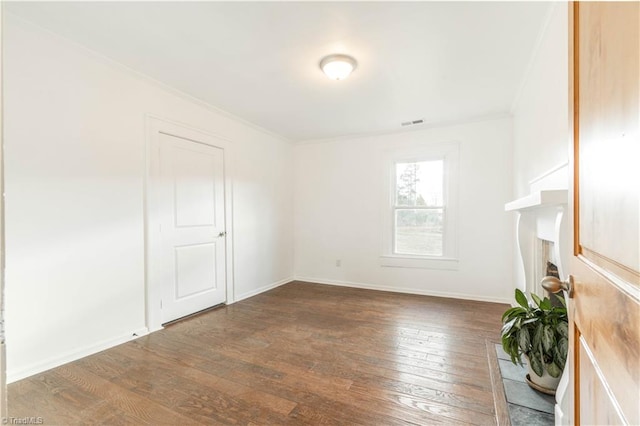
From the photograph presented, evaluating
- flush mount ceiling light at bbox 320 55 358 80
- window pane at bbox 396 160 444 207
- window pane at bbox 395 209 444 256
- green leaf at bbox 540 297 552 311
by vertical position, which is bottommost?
green leaf at bbox 540 297 552 311

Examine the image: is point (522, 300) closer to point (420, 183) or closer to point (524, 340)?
point (524, 340)

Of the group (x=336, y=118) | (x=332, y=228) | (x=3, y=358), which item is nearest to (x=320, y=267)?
(x=332, y=228)

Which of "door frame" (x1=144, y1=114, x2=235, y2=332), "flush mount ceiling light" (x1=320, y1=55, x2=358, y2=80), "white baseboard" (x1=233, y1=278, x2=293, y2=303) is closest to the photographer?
"flush mount ceiling light" (x1=320, y1=55, x2=358, y2=80)

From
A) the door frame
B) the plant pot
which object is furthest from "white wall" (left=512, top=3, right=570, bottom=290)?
the door frame

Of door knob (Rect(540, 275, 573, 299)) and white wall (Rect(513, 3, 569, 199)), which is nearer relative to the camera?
door knob (Rect(540, 275, 573, 299))

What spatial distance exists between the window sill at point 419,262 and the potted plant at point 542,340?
2.32 meters

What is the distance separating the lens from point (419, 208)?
14.4 feet

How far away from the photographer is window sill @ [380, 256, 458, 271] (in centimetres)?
414

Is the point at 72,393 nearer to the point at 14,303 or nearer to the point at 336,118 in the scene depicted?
the point at 14,303

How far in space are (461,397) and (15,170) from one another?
3.38 meters

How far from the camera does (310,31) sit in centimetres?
210

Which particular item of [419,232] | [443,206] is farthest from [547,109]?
[419,232]

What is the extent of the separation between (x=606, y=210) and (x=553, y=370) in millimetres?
1710

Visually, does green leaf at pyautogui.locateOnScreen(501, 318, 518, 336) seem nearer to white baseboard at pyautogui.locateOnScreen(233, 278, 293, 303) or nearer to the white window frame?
the white window frame
